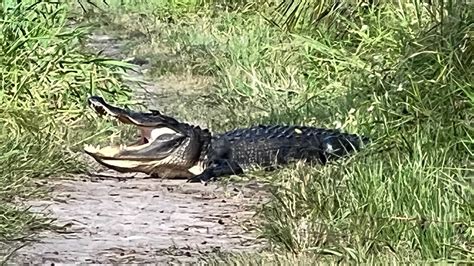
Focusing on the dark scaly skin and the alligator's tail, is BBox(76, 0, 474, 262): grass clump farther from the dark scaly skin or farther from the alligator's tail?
the dark scaly skin

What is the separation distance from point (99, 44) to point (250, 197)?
19.2 ft

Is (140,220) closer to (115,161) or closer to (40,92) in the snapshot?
(115,161)

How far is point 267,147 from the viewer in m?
6.03

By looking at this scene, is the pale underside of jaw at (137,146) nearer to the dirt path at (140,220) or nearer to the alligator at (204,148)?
the alligator at (204,148)

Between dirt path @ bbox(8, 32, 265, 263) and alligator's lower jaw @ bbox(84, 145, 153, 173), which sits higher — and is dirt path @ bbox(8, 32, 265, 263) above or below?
above

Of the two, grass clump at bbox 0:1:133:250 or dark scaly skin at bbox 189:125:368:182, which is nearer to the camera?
grass clump at bbox 0:1:133:250

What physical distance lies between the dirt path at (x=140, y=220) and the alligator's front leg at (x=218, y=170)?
107mm

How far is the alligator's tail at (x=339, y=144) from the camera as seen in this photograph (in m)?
5.52

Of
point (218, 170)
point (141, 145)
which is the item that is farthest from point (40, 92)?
point (218, 170)

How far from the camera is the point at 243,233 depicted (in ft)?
14.3

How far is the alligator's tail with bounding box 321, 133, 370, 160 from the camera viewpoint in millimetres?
5516

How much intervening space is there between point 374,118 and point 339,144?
29 cm

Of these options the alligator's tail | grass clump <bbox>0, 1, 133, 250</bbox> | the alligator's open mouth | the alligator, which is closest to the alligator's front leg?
the alligator

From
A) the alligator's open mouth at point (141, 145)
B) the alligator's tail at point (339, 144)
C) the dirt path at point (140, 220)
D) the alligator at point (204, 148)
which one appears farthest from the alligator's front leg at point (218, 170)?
the alligator's tail at point (339, 144)
